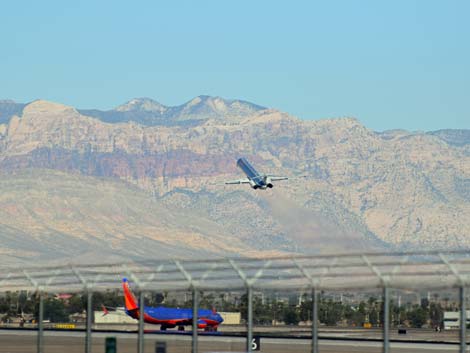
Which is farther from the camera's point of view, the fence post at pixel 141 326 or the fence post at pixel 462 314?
the fence post at pixel 141 326

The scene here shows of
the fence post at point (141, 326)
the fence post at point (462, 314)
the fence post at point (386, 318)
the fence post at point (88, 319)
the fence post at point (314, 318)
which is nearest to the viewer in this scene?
the fence post at point (462, 314)

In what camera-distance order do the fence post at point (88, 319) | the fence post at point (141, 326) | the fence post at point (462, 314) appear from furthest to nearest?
the fence post at point (88, 319) → the fence post at point (141, 326) → the fence post at point (462, 314)

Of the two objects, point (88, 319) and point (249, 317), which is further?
point (88, 319)

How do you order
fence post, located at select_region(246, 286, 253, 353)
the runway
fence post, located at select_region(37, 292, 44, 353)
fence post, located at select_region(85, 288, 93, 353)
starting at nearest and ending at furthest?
fence post, located at select_region(246, 286, 253, 353)
fence post, located at select_region(85, 288, 93, 353)
fence post, located at select_region(37, 292, 44, 353)
the runway

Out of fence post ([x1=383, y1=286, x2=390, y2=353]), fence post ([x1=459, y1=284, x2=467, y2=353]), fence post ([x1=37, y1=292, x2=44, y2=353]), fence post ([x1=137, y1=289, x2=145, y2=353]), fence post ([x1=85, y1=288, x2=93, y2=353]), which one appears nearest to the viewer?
fence post ([x1=459, y1=284, x2=467, y2=353])

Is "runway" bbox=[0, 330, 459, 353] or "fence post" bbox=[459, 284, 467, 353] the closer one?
"fence post" bbox=[459, 284, 467, 353]

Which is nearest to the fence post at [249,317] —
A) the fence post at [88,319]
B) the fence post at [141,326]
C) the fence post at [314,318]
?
the fence post at [314,318]

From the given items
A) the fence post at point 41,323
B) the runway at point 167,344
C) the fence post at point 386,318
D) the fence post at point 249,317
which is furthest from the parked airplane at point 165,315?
the fence post at point 386,318

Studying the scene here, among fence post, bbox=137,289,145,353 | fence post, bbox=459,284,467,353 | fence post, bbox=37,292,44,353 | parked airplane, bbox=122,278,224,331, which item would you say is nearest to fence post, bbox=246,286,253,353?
fence post, bbox=137,289,145,353

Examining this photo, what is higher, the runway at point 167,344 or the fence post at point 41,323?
the fence post at point 41,323

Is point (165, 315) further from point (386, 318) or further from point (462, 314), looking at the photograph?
point (462, 314)

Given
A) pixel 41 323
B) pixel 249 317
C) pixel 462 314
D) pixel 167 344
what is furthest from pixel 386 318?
pixel 41 323

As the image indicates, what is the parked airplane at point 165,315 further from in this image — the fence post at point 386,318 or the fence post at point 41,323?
the fence post at point 386,318

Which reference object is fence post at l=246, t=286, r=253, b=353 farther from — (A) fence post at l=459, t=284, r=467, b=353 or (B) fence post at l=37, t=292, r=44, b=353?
(B) fence post at l=37, t=292, r=44, b=353
